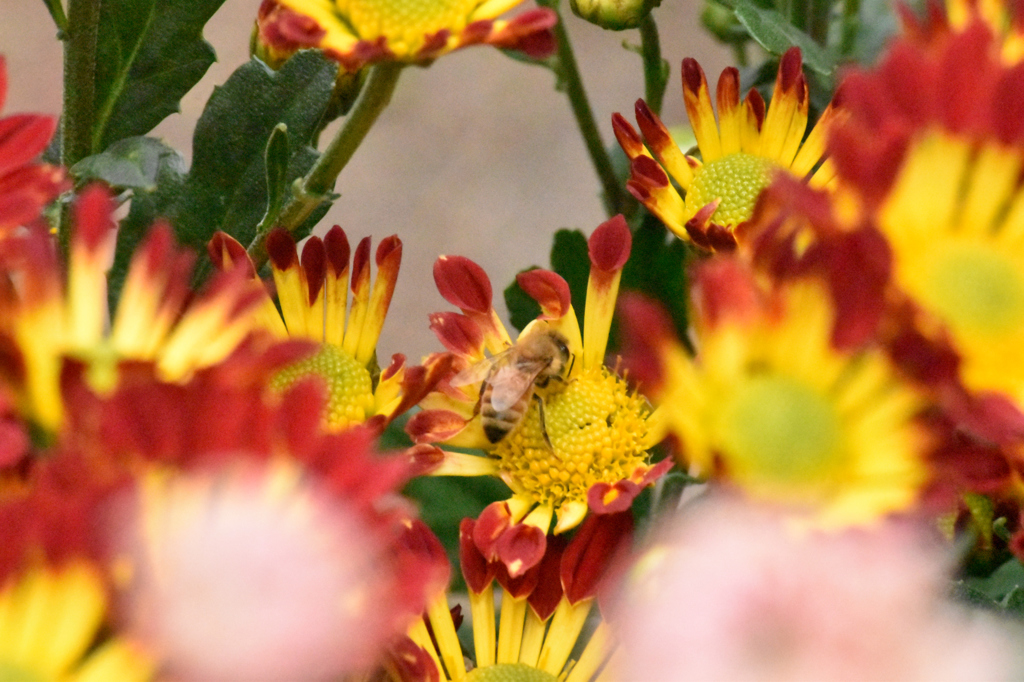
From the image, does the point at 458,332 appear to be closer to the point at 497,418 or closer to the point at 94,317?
the point at 497,418

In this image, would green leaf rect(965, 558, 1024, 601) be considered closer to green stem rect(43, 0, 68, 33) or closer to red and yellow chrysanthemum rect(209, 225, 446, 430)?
red and yellow chrysanthemum rect(209, 225, 446, 430)

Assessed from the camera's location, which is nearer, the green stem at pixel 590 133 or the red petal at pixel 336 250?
the red petal at pixel 336 250

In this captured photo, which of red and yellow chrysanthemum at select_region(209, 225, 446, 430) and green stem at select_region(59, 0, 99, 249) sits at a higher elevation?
green stem at select_region(59, 0, 99, 249)

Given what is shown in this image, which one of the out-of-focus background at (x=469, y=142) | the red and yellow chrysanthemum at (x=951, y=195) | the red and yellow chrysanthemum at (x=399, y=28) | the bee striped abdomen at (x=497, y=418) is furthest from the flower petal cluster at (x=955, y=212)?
the out-of-focus background at (x=469, y=142)

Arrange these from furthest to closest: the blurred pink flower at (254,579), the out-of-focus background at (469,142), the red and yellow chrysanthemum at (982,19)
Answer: the out-of-focus background at (469,142) → the red and yellow chrysanthemum at (982,19) → the blurred pink flower at (254,579)

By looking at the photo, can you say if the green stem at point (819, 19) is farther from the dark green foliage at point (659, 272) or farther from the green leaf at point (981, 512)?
the green leaf at point (981, 512)

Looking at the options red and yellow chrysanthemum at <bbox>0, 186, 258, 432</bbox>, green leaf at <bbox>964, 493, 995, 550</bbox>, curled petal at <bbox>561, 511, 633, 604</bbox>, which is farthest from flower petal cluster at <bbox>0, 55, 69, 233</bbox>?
green leaf at <bbox>964, 493, 995, 550</bbox>

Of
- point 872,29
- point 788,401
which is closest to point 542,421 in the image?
point 788,401
